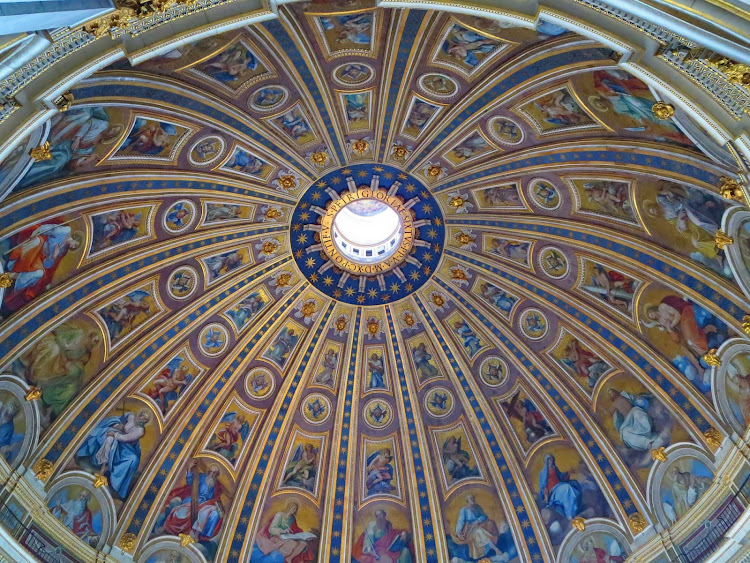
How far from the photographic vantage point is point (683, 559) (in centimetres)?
1753

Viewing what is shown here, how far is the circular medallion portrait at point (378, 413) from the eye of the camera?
2441 centimetres

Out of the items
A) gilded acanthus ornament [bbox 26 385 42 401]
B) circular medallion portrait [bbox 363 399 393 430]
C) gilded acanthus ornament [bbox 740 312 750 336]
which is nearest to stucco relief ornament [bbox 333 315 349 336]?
circular medallion portrait [bbox 363 399 393 430]

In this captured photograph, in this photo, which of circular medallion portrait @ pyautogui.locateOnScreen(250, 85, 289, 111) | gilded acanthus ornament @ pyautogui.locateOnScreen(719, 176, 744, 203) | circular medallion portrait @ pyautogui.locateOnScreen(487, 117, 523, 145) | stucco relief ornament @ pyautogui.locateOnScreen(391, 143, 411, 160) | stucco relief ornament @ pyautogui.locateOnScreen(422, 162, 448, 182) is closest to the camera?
gilded acanthus ornament @ pyautogui.locateOnScreen(719, 176, 744, 203)

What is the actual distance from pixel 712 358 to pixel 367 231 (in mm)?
12860

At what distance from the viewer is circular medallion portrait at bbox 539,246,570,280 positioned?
2189 cm

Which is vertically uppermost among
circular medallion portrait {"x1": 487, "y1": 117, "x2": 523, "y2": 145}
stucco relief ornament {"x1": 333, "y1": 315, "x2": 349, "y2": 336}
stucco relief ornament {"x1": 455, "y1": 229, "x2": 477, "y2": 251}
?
circular medallion portrait {"x1": 487, "y1": 117, "x2": 523, "y2": 145}

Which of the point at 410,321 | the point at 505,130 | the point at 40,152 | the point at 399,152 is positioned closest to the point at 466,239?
the point at 410,321

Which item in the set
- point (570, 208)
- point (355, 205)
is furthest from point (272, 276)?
point (570, 208)

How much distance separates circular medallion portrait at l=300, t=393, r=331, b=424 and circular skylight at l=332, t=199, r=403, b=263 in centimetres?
465

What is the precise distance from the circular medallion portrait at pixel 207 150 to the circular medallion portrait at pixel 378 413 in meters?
9.22

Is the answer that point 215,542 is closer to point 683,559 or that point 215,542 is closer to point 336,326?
point 336,326

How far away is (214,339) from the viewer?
76.4 feet

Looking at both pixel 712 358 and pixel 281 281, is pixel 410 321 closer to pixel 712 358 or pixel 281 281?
pixel 281 281

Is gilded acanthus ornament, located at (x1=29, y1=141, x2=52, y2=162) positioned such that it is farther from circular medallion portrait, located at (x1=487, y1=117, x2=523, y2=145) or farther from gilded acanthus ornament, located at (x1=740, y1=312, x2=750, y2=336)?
gilded acanthus ornament, located at (x1=740, y1=312, x2=750, y2=336)
